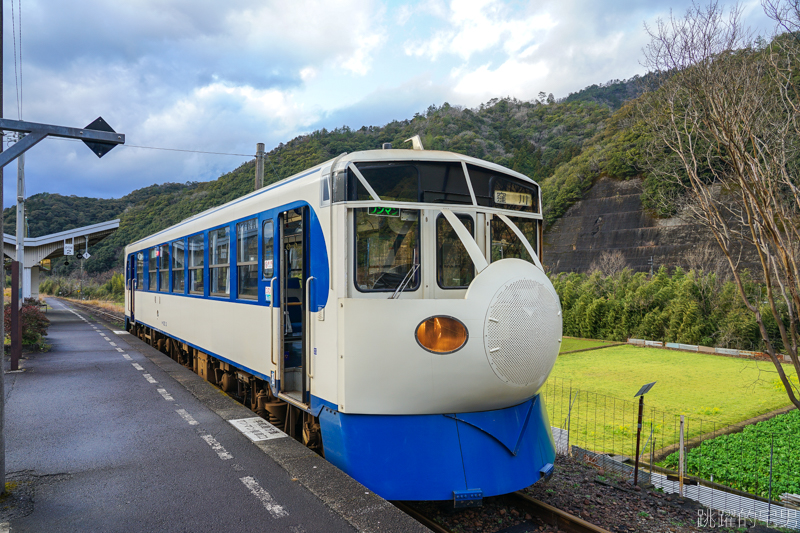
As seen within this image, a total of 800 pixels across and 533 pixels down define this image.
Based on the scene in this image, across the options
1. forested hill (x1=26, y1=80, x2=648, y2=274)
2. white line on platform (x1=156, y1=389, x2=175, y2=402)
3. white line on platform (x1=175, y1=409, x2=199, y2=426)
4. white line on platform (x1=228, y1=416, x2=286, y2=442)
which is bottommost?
white line on platform (x1=175, y1=409, x2=199, y2=426)

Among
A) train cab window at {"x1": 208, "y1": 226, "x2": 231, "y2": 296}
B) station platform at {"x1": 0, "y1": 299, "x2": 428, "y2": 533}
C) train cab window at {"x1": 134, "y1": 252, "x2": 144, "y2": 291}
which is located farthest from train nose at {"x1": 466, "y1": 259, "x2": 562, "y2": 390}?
train cab window at {"x1": 134, "y1": 252, "x2": 144, "y2": 291}

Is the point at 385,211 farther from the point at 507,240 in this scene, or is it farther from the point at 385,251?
the point at 507,240

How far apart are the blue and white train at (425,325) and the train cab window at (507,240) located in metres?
0.02

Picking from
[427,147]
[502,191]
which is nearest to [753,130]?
[502,191]

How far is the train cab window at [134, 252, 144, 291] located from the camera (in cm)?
1423

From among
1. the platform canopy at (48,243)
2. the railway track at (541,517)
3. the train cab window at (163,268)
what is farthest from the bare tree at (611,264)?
the railway track at (541,517)

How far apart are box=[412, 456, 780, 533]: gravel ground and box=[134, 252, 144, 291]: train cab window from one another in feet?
38.6

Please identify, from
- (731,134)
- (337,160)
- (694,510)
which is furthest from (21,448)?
(731,134)

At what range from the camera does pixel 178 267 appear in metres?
10.3

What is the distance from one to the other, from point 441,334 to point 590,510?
230cm

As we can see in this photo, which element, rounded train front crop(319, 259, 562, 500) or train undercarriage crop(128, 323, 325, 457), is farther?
train undercarriage crop(128, 323, 325, 457)

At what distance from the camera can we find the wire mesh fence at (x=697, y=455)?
216 inches

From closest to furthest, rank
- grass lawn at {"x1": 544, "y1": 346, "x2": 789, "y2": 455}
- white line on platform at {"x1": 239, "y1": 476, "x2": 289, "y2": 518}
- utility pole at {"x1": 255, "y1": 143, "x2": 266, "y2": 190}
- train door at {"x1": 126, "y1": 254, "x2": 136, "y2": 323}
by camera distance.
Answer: white line on platform at {"x1": 239, "y1": 476, "x2": 289, "y2": 518}, grass lawn at {"x1": 544, "y1": 346, "x2": 789, "y2": 455}, train door at {"x1": 126, "y1": 254, "x2": 136, "y2": 323}, utility pole at {"x1": 255, "y1": 143, "x2": 266, "y2": 190}

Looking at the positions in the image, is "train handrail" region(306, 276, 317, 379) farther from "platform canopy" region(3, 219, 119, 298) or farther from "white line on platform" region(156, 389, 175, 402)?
"platform canopy" region(3, 219, 119, 298)
